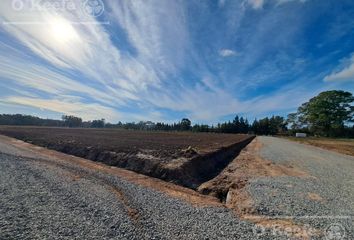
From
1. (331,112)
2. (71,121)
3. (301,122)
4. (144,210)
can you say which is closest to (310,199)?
(144,210)

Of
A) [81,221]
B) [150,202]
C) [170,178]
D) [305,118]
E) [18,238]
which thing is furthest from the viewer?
[305,118]

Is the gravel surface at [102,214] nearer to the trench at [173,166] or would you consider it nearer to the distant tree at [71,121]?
the trench at [173,166]

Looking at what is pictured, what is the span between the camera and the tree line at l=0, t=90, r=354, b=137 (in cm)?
7400

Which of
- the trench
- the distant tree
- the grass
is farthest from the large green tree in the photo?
the distant tree

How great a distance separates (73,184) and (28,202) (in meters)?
2.32

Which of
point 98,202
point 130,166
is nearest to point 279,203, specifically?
point 98,202

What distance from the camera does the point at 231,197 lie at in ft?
27.3

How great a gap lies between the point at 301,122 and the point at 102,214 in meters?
110

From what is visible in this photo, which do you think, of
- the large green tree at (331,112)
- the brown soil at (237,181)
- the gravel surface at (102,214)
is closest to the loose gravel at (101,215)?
the gravel surface at (102,214)

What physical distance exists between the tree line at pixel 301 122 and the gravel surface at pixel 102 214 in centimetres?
8758

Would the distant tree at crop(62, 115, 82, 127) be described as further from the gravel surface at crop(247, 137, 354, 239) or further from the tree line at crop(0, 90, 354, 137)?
the gravel surface at crop(247, 137, 354, 239)

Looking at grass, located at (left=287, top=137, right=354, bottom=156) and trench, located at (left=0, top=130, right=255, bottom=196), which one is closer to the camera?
trench, located at (left=0, top=130, right=255, bottom=196)

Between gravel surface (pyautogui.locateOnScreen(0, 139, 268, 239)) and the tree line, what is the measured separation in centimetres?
8758

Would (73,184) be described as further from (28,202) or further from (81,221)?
(81,221)
